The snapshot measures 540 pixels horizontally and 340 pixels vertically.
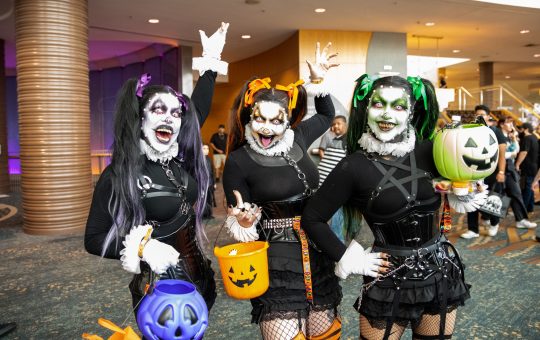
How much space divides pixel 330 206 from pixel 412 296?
0.45 m

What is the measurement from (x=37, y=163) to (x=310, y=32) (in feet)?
21.0

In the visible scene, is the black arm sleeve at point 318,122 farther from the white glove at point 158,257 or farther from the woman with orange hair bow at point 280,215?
the white glove at point 158,257

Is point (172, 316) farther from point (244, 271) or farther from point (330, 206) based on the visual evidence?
point (330, 206)

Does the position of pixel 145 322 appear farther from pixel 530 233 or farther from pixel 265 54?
pixel 265 54

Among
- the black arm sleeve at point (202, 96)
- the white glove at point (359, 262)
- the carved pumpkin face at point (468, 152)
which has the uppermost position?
the black arm sleeve at point (202, 96)

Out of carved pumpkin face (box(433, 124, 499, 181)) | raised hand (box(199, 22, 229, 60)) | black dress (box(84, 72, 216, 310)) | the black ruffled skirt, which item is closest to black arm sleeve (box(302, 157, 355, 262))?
the black ruffled skirt

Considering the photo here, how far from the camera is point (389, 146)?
68.6 inches

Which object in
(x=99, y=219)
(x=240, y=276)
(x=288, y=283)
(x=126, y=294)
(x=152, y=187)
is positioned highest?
(x=152, y=187)

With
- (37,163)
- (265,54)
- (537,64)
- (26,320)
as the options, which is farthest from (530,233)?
(537,64)

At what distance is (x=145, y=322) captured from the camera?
1397 millimetres

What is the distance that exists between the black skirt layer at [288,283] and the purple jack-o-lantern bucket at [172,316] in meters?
0.57

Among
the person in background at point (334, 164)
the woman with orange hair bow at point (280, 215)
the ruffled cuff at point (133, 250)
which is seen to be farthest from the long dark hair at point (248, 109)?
the person in background at point (334, 164)

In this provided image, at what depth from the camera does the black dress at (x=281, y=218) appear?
1.97m

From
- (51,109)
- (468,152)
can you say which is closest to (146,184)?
(468,152)
